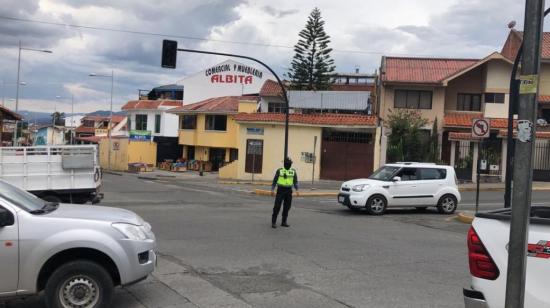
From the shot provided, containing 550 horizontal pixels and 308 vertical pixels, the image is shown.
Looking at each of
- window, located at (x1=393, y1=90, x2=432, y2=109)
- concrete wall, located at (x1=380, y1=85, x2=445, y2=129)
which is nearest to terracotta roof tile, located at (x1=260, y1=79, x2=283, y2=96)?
concrete wall, located at (x1=380, y1=85, x2=445, y2=129)

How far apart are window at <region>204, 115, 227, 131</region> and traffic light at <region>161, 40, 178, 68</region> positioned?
74.2ft

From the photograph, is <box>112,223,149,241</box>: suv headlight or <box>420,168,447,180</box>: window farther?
<box>420,168,447,180</box>: window

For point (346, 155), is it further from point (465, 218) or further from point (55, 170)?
point (55, 170)

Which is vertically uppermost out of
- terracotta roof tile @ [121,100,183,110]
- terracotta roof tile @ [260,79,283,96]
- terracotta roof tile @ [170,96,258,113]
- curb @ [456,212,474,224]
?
terracotta roof tile @ [260,79,283,96]

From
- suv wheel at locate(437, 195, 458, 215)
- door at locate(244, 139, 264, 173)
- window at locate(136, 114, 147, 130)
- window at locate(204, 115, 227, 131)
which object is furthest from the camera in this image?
window at locate(136, 114, 147, 130)

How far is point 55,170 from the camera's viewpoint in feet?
50.9

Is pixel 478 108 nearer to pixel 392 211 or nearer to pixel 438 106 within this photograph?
pixel 438 106

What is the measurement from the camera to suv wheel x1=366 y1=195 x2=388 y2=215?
1748 cm

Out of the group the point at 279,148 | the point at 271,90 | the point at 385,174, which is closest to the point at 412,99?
the point at 279,148

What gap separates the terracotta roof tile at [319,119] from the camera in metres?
33.4

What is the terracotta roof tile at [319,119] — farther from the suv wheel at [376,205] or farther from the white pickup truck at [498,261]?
the white pickup truck at [498,261]

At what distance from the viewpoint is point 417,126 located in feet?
107

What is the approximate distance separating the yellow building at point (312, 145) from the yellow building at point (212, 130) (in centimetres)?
926

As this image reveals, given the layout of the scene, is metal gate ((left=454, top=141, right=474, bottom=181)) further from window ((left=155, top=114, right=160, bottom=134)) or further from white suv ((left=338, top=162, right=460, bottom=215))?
window ((left=155, top=114, right=160, bottom=134))
